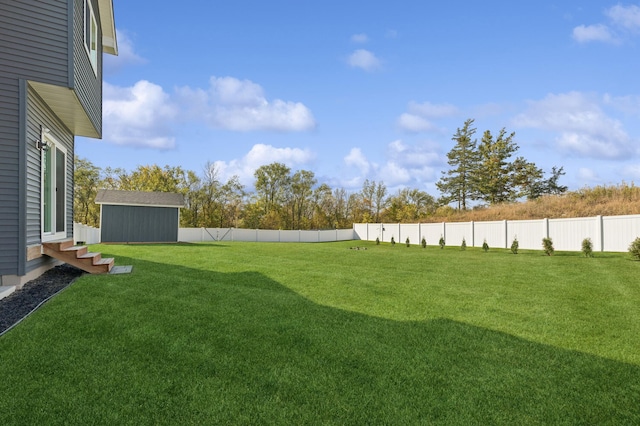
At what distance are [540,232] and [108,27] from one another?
61.4 feet

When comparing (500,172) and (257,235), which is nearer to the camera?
(257,235)

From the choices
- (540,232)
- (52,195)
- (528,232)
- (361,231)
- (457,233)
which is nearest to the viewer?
→ (52,195)

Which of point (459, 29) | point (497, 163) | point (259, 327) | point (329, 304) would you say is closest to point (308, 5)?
point (459, 29)

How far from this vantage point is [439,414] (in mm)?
2262

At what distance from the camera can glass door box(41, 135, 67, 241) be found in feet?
22.4

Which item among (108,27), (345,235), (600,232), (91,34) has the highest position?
(108,27)

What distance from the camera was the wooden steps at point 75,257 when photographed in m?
6.58

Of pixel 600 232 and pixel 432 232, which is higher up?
pixel 600 232

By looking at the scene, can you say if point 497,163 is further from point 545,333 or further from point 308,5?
point 545,333

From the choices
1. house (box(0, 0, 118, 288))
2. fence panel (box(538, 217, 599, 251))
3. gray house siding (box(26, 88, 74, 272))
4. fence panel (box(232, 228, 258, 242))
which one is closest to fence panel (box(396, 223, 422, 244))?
fence panel (box(538, 217, 599, 251))

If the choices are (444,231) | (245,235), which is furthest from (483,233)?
(245,235)

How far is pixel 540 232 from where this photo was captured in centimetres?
1625

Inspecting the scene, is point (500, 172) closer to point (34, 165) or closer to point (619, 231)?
point (619, 231)

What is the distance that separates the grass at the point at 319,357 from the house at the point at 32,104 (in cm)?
117
